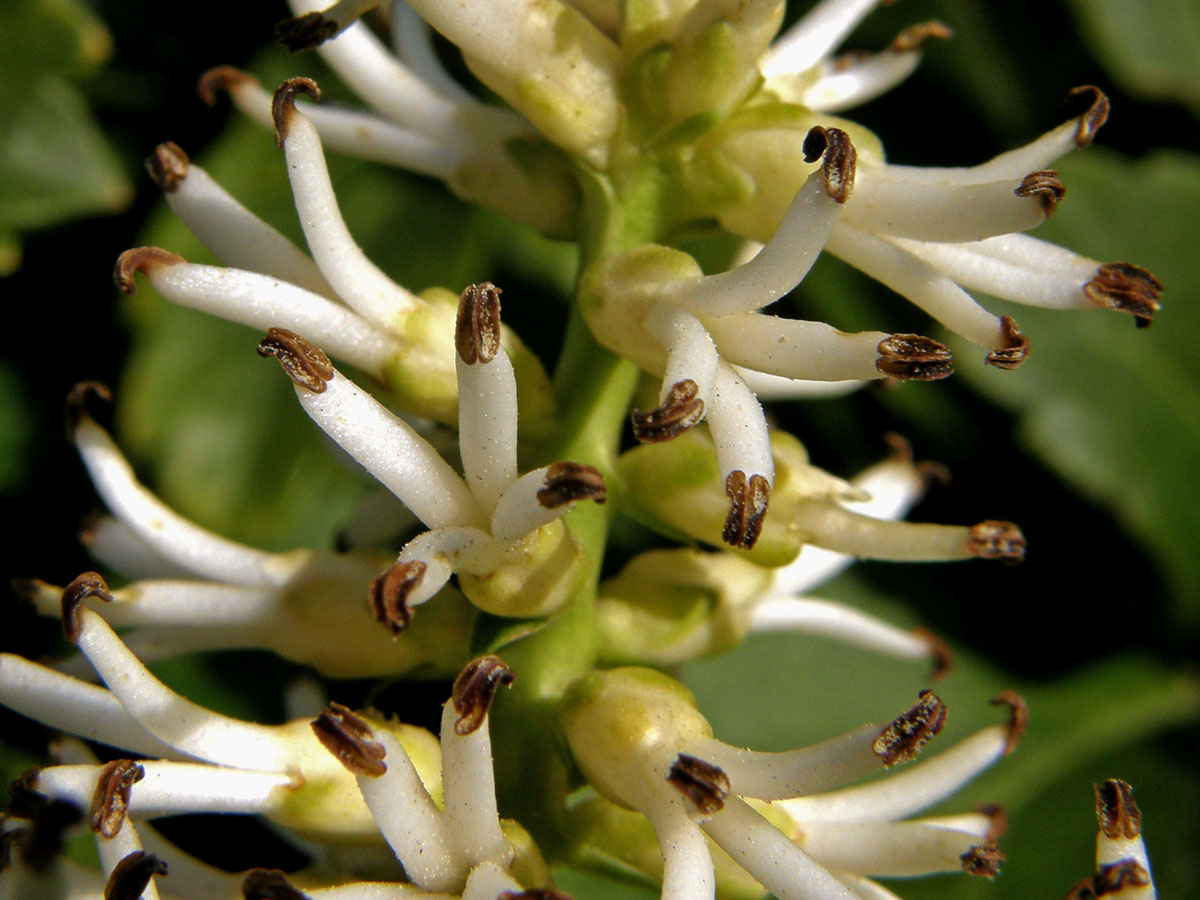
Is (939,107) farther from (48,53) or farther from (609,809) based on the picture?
(609,809)

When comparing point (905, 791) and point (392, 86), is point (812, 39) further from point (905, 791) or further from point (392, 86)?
point (905, 791)

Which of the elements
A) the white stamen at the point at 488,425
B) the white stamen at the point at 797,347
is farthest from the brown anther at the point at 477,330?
the white stamen at the point at 797,347

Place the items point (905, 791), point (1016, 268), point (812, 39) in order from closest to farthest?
point (1016, 268) → point (905, 791) → point (812, 39)

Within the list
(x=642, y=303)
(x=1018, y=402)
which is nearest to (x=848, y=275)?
(x=1018, y=402)

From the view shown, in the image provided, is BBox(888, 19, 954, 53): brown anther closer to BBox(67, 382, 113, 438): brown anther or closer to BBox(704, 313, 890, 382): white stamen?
BBox(704, 313, 890, 382): white stamen

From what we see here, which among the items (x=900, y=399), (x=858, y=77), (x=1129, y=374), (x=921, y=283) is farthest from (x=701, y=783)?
(x=1129, y=374)

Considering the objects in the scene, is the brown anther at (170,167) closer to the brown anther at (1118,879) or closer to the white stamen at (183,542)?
the white stamen at (183,542)
